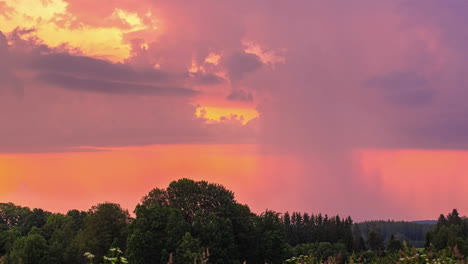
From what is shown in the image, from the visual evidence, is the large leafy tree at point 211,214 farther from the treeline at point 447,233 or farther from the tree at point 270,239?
the treeline at point 447,233

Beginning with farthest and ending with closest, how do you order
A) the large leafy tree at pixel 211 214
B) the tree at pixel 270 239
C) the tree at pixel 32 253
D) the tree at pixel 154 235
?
1. the tree at pixel 32 253
2. the tree at pixel 270 239
3. the large leafy tree at pixel 211 214
4. the tree at pixel 154 235

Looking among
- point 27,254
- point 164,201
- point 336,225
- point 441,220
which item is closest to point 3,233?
point 27,254

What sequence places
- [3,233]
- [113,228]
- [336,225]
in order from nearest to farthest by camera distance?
[113,228], [3,233], [336,225]

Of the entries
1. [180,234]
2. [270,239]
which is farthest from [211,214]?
[270,239]

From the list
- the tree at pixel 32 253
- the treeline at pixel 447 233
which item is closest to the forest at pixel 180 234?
the tree at pixel 32 253

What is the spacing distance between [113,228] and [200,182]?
67.7 feet

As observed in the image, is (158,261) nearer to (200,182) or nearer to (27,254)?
(200,182)

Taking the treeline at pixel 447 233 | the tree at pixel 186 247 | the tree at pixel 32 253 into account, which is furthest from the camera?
the treeline at pixel 447 233

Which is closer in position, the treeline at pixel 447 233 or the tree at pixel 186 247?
the tree at pixel 186 247

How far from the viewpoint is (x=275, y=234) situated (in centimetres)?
8050

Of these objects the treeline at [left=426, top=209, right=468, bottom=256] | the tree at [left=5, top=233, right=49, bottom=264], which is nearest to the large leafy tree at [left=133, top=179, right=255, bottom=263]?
the tree at [left=5, top=233, right=49, bottom=264]

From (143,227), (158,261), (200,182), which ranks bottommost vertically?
(158,261)

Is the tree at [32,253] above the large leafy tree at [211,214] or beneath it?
beneath

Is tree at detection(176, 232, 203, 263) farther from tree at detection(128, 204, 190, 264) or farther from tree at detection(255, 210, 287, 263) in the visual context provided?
tree at detection(255, 210, 287, 263)
